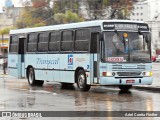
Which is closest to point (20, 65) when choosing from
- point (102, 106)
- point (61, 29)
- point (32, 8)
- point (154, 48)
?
point (61, 29)

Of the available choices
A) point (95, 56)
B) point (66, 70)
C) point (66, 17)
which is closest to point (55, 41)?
point (66, 70)

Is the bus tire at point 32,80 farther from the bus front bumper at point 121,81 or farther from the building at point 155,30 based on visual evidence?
the building at point 155,30

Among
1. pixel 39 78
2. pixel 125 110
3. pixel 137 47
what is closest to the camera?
pixel 125 110

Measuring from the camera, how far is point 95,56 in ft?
65.0

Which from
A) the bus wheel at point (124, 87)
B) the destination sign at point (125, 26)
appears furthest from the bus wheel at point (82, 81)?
the destination sign at point (125, 26)

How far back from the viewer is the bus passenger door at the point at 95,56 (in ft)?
64.4

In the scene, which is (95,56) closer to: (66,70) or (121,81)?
(121,81)

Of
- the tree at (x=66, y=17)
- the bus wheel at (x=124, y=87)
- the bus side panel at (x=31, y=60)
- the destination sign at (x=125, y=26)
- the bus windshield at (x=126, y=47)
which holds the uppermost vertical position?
the tree at (x=66, y=17)

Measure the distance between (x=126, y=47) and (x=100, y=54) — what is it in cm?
109

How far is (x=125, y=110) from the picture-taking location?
43.6 feet

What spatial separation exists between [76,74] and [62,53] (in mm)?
1598

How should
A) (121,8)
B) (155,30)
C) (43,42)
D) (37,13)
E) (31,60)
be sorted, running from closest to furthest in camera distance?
(43,42)
(31,60)
(121,8)
(37,13)
(155,30)

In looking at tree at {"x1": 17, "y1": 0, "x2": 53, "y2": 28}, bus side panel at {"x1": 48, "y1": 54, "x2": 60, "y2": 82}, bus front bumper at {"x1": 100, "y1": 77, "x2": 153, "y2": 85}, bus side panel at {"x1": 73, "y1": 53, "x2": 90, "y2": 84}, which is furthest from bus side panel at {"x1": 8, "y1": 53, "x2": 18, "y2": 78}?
tree at {"x1": 17, "y1": 0, "x2": 53, "y2": 28}

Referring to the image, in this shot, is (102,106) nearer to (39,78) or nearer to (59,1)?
(39,78)
